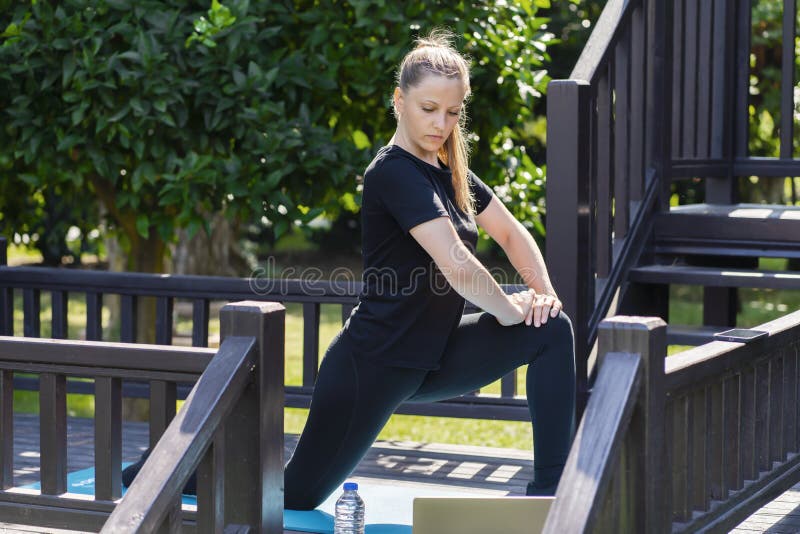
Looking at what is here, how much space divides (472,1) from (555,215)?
102 inches

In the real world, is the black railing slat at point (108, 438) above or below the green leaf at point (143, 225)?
below

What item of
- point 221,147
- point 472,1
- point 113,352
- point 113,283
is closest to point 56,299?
point 113,283

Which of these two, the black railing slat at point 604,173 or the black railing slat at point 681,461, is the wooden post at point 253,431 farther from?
the black railing slat at point 604,173

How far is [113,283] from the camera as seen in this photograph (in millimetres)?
6828

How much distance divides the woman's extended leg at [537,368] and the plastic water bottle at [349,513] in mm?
449

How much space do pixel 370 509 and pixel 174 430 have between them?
1.48 meters

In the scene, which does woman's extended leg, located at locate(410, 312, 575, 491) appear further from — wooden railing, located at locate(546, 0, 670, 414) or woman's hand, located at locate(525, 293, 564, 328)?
wooden railing, located at locate(546, 0, 670, 414)

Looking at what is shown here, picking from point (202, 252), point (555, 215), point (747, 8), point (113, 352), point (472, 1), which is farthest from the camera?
point (202, 252)

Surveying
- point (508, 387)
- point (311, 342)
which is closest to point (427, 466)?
point (508, 387)

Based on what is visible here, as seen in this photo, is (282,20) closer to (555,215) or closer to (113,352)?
(555,215)

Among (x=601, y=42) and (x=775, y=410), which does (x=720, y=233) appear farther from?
(x=775, y=410)

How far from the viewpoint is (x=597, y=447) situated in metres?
2.96

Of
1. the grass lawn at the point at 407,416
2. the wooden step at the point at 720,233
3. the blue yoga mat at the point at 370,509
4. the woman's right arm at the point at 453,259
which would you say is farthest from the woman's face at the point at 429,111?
the grass lawn at the point at 407,416

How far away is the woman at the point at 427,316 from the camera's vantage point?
12.3 feet
